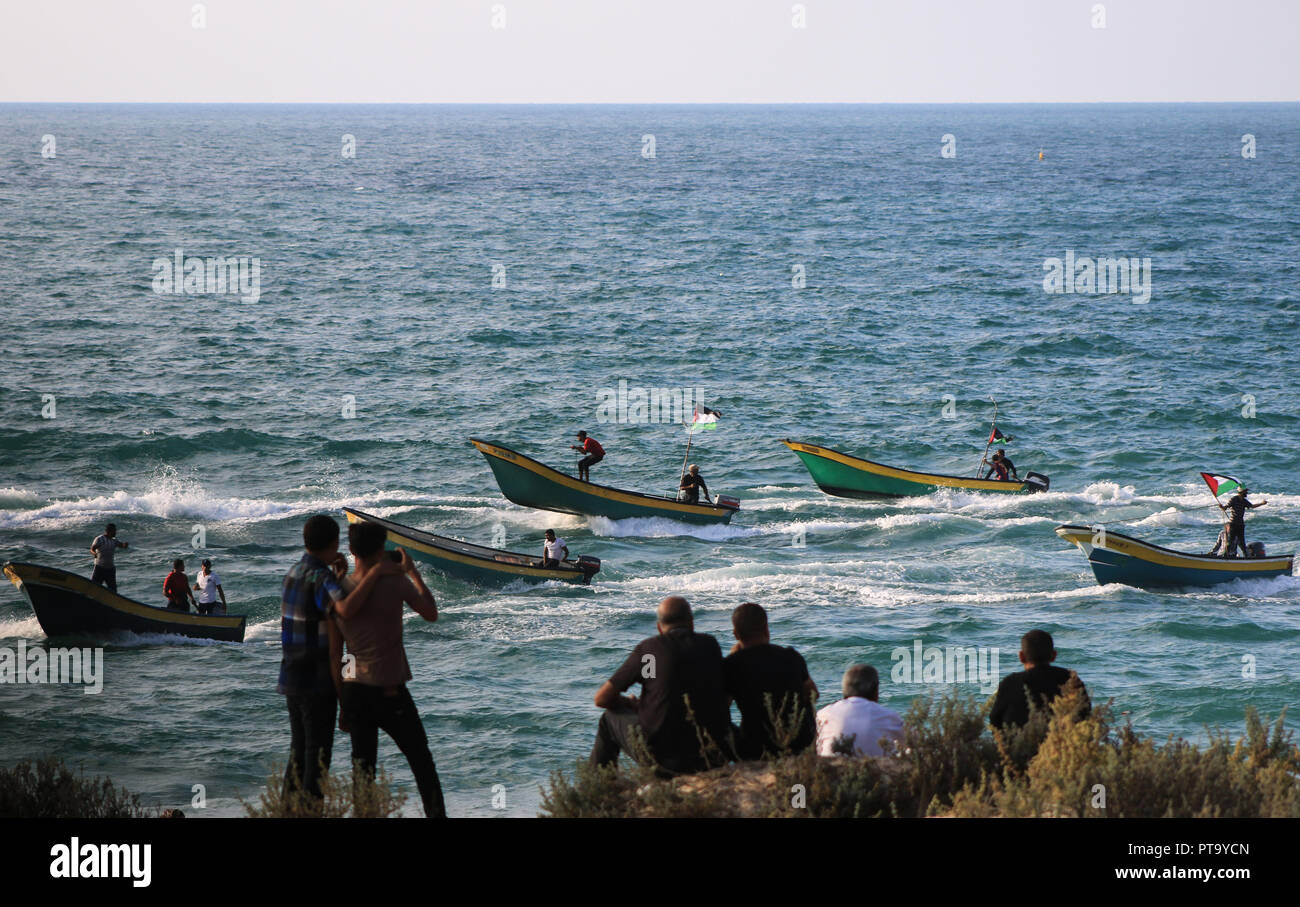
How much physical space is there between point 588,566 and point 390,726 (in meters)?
17.2

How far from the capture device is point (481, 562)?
24438 millimetres

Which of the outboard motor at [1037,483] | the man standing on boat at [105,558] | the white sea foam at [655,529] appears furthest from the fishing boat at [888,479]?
the man standing on boat at [105,558]

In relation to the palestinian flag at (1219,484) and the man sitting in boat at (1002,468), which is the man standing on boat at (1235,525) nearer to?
the palestinian flag at (1219,484)

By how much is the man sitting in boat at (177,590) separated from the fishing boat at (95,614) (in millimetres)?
305

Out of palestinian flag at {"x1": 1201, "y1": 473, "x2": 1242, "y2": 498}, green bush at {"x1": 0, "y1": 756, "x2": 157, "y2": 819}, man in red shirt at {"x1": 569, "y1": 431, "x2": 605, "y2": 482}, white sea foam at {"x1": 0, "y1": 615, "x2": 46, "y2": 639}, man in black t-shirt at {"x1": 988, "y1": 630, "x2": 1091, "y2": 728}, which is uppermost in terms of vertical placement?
man in black t-shirt at {"x1": 988, "y1": 630, "x2": 1091, "y2": 728}

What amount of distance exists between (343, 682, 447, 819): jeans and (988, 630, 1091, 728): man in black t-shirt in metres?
3.53

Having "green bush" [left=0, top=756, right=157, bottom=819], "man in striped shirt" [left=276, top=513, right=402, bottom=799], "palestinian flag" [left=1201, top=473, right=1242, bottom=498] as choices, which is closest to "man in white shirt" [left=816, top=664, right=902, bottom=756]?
"man in striped shirt" [left=276, top=513, right=402, bottom=799]

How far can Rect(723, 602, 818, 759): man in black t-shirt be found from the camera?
7945 mm

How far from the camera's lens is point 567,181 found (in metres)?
124

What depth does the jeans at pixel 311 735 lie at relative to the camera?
759 centimetres

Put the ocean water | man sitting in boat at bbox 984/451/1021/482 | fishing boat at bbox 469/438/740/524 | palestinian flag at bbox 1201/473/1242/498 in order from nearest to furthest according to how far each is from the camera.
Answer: the ocean water < palestinian flag at bbox 1201/473/1242/498 < fishing boat at bbox 469/438/740/524 < man sitting in boat at bbox 984/451/1021/482

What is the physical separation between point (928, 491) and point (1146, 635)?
943cm

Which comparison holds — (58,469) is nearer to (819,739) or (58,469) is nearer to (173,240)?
(819,739)

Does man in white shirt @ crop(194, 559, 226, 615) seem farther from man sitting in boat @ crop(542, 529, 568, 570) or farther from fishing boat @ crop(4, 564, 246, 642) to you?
man sitting in boat @ crop(542, 529, 568, 570)
